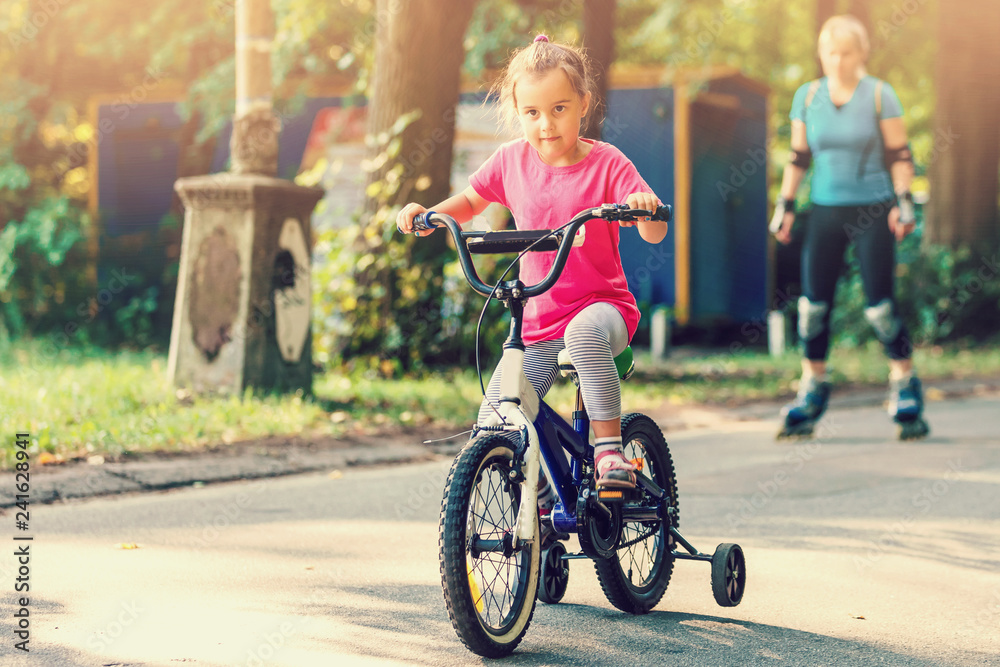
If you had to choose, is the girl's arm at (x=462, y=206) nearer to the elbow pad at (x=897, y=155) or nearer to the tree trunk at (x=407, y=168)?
the elbow pad at (x=897, y=155)

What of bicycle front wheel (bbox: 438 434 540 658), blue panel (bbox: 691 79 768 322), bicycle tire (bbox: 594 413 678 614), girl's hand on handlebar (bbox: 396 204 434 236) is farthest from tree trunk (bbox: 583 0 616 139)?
bicycle front wheel (bbox: 438 434 540 658)

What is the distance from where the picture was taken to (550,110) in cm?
369

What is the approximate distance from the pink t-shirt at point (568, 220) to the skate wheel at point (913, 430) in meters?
4.49

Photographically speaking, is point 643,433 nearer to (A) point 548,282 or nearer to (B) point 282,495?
(A) point 548,282

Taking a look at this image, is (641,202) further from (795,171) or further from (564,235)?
(795,171)

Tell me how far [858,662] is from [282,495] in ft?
10.3

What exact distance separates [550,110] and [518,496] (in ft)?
3.58

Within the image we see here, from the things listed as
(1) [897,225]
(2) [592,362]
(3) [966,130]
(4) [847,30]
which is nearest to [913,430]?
(1) [897,225]

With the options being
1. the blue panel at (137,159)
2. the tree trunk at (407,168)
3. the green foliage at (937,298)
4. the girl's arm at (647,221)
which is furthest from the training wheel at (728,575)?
the blue panel at (137,159)

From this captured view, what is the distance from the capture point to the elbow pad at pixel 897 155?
739cm

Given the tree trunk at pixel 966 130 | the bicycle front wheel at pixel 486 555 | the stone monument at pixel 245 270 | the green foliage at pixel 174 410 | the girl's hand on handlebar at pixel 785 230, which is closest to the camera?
the bicycle front wheel at pixel 486 555

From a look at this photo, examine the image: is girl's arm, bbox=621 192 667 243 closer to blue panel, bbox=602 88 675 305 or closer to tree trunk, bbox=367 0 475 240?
tree trunk, bbox=367 0 475 240

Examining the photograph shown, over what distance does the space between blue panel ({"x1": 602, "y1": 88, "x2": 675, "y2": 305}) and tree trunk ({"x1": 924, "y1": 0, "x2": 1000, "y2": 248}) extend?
11.5ft

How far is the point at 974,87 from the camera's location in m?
16.1
